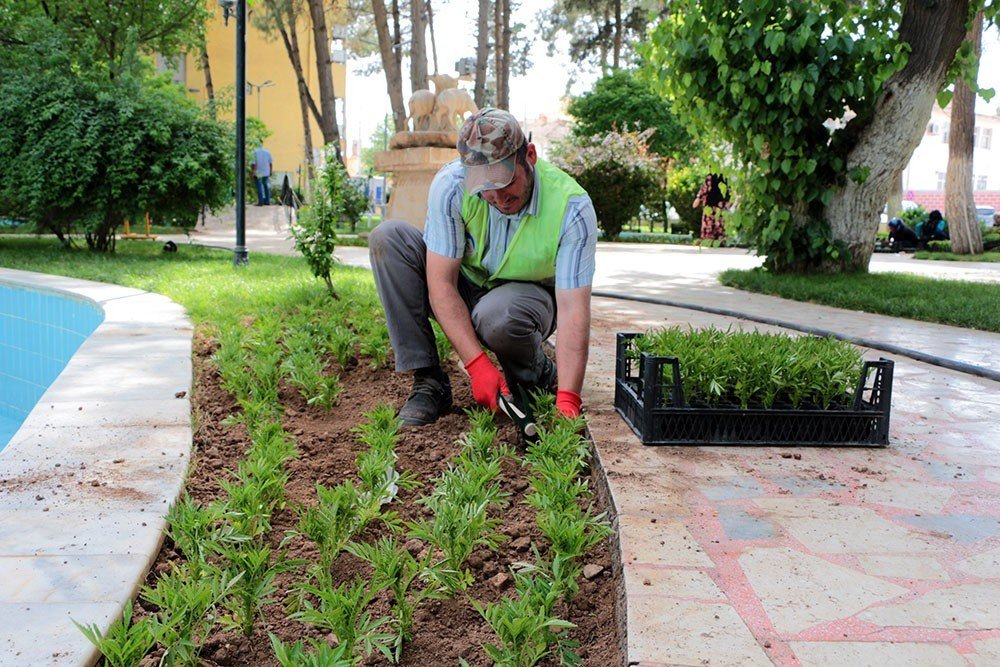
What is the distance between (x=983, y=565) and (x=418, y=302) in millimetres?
2011

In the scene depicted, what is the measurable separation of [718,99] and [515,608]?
6.91 meters

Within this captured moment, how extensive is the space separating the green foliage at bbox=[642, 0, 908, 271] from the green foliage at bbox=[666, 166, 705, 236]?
11555 mm

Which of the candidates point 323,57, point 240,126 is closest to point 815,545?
point 240,126

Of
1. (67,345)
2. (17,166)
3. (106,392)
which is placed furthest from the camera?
(17,166)

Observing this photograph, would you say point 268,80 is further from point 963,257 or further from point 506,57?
point 963,257

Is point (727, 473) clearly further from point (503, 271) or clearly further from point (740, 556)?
point (503, 271)

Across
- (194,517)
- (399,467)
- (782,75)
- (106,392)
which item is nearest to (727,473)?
(399,467)

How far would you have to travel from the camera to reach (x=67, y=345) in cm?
610

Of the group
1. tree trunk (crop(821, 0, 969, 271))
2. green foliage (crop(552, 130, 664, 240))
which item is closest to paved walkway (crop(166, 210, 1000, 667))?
tree trunk (crop(821, 0, 969, 271))

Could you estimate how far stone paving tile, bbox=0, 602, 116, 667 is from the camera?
1.54 m

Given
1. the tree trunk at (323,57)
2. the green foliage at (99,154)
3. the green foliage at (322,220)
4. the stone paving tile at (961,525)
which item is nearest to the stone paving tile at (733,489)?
the stone paving tile at (961,525)

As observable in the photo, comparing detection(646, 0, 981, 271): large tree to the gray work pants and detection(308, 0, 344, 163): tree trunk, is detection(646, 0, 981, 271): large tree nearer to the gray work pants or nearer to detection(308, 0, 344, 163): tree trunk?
the gray work pants

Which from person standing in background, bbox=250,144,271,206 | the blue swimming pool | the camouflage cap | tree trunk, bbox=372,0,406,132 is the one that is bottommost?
the blue swimming pool

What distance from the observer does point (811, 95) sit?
7172 mm
